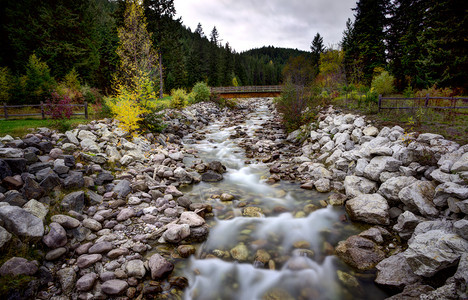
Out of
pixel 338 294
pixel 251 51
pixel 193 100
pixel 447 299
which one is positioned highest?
pixel 251 51

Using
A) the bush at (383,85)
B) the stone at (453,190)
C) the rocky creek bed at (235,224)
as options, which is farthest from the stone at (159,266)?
the bush at (383,85)

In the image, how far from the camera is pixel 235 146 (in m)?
14.1

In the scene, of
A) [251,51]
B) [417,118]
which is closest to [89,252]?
[417,118]

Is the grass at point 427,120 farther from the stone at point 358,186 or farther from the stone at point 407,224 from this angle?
the stone at point 407,224

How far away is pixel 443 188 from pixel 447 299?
8.98 ft

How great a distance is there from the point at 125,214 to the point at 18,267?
91.4 inches

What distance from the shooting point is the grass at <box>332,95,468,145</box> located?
7393 millimetres

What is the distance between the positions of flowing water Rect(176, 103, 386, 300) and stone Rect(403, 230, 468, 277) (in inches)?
32.7

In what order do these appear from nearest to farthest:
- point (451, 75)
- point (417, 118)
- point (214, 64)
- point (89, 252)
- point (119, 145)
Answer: point (89, 252) → point (417, 118) → point (119, 145) → point (451, 75) → point (214, 64)

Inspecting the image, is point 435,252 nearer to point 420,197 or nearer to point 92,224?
point 420,197

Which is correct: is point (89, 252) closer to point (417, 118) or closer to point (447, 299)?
point (447, 299)

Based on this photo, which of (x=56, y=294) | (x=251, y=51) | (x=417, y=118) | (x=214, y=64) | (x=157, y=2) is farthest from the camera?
(x=251, y=51)

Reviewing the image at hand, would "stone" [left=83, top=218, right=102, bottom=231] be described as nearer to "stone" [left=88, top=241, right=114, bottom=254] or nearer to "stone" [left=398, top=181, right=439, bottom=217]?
"stone" [left=88, top=241, right=114, bottom=254]

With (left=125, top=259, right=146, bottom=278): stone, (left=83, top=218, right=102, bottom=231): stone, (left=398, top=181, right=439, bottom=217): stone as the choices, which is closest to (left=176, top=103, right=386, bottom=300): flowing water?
(left=125, top=259, right=146, bottom=278): stone
